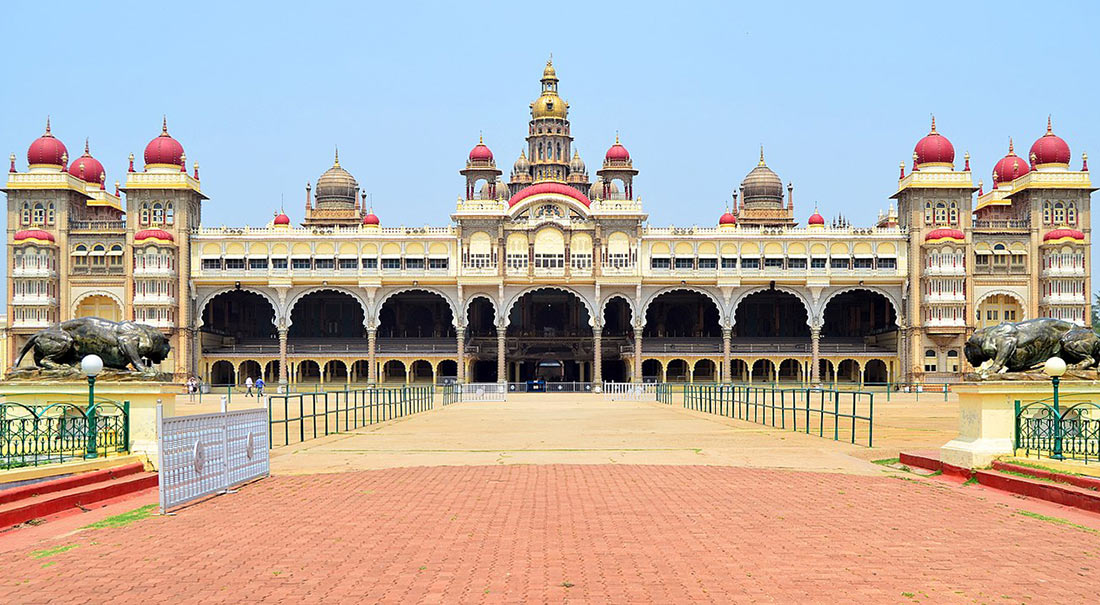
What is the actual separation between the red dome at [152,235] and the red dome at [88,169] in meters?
16.9

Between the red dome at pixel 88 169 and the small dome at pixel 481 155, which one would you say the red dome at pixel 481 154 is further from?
the red dome at pixel 88 169

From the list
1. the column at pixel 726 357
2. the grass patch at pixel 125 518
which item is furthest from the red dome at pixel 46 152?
the grass patch at pixel 125 518

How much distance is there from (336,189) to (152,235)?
67.1 ft

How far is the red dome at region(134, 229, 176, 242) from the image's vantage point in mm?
72875

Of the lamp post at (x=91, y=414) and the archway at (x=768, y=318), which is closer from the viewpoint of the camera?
the lamp post at (x=91, y=414)

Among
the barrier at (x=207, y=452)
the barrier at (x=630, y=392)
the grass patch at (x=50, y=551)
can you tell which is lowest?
the barrier at (x=630, y=392)

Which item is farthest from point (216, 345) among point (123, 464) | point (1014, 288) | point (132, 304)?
point (123, 464)

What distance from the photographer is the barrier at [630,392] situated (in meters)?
60.2

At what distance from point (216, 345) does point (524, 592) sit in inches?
2901

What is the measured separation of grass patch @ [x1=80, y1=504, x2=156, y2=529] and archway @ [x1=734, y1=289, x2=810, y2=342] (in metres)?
70.9

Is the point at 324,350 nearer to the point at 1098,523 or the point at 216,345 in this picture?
the point at 216,345

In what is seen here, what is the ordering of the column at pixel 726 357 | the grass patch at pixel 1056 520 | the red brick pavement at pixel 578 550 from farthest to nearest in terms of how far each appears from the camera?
the column at pixel 726 357 < the grass patch at pixel 1056 520 < the red brick pavement at pixel 578 550

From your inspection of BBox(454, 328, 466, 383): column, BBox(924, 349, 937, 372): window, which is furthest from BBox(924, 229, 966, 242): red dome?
BBox(454, 328, 466, 383): column

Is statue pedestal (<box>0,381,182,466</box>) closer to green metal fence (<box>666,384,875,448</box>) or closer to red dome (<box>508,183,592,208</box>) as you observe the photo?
green metal fence (<box>666,384,875,448</box>)
